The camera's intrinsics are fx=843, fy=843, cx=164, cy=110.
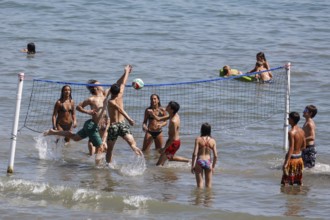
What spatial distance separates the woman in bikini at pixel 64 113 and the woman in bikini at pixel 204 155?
368 cm

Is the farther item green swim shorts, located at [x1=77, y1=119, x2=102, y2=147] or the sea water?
green swim shorts, located at [x1=77, y1=119, x2=102, y2=147]

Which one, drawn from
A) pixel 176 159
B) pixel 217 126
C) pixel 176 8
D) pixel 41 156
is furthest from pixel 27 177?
pixel 176 8

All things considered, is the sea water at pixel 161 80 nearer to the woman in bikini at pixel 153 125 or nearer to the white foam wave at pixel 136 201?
the white foam wave at pixel 136 201

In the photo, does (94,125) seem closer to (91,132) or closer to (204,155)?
(91,132)

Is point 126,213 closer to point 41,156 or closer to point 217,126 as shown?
point 41,156

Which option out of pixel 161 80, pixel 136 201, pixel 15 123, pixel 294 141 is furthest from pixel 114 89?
pixel 161 80

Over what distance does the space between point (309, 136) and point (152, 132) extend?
10.6 feet

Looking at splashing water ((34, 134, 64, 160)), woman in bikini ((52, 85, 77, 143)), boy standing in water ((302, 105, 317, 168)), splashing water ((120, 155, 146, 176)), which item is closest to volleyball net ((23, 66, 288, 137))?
splashing water ((34, 134, 64, 160))

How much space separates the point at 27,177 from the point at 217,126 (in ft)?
19.7

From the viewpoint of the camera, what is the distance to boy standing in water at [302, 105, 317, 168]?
14.9 metres

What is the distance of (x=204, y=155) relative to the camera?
44.3 ft

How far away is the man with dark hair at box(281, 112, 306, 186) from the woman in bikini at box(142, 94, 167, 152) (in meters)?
3.24

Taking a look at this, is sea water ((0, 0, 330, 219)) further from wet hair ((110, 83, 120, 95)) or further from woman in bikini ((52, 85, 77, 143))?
wet hair ((110, 83, 120, 95))

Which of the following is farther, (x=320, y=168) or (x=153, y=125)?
(x=153, y=125)
